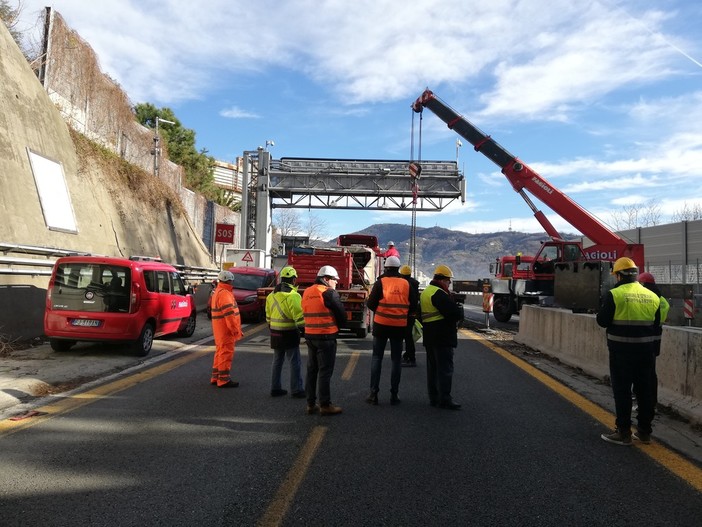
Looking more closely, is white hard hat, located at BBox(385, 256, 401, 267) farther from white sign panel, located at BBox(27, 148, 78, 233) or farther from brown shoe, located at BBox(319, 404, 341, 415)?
white sign panel, located at BBox(27, 148, 78, 233)

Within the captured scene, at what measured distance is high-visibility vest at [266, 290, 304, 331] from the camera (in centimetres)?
684

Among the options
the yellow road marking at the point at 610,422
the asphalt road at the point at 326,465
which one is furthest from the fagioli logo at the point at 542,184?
the asphalt road at the point at 326,465

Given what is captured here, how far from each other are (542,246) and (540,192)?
2.01m

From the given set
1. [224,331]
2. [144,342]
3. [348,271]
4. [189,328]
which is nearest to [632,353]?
[224,331]

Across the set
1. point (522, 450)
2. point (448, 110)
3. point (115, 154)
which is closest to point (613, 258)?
point (448, 110)

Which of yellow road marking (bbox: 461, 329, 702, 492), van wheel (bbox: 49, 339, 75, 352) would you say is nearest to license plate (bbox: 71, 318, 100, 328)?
van wheel (bbox: 49, 339, 75, 352)

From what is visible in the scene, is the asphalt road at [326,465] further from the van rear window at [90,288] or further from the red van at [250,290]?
the red van at [250,290]

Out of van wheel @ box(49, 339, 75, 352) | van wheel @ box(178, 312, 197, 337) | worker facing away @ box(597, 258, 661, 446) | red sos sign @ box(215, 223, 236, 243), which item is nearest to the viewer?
worker facing away @ box(597, 258, 661, 446)

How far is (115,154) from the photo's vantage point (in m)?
21.5

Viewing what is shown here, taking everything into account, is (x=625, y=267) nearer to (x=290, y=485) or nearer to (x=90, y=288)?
(x=290, y=485)

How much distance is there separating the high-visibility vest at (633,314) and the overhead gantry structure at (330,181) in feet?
90.9

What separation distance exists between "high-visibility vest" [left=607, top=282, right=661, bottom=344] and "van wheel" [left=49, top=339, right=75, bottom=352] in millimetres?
8631

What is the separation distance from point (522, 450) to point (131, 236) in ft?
62.7

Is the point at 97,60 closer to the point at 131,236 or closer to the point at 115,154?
the point at 115,154
